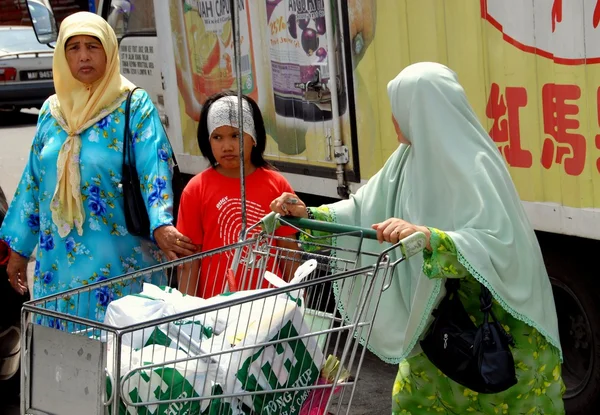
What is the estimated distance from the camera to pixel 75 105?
15.5 feet

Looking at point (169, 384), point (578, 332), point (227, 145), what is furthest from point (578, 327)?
point (169, 384)

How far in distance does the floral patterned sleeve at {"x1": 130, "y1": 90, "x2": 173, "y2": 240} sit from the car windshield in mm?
12883

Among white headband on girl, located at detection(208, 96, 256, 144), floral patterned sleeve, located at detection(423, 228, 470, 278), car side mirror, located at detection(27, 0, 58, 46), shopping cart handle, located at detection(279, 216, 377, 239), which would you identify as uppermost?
car side mirror, located at detection(27, 0, 58, 46)

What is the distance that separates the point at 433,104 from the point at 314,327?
2.63ft

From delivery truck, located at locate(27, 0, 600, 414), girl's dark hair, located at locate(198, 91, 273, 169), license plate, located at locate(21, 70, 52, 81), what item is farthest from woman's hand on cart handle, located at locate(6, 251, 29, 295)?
license plate, located at locate(21, 70, 52, 81)

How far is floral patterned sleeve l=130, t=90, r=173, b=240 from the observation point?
4.55m

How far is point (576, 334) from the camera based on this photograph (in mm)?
5309

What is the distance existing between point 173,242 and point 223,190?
297 mm

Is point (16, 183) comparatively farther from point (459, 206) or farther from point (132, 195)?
point (459, 206)

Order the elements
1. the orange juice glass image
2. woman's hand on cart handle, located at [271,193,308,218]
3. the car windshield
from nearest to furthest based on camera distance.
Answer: woman's hand on cart handle, located at [271,193,308,218] < the orange juice glass image < the car windshield

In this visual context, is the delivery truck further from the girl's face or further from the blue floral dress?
the blue floral dress

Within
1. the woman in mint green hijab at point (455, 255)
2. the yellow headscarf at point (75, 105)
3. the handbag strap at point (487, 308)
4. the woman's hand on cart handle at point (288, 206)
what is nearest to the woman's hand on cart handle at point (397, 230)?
the woman in mint green hijab at point (455, 255)

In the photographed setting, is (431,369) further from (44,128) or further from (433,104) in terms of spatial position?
(44,128)

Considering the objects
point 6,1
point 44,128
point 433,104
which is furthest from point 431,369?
point 6,1
